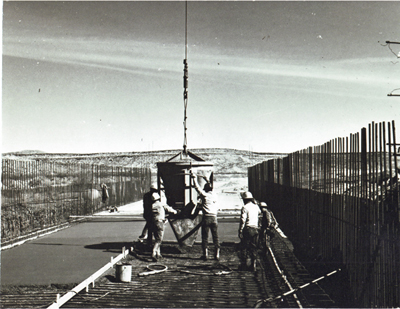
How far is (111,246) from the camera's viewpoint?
12875mm

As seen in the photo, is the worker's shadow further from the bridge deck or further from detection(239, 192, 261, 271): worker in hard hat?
detection(239, 192, 261, 271): worker in hard hat

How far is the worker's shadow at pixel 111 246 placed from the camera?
12.2 m

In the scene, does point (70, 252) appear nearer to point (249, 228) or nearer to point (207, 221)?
point (207, 221)

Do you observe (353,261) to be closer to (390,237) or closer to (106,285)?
(390,237)

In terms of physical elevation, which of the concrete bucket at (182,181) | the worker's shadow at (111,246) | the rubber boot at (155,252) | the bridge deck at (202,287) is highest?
the concrete bucket at (182,181)

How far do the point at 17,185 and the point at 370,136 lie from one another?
→ 11.2 m

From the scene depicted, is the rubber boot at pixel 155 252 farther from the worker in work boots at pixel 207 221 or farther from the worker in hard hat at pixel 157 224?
the worker in work boots at pixel 207 221

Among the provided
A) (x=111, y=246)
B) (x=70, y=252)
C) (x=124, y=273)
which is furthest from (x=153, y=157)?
(x=124, y=273)

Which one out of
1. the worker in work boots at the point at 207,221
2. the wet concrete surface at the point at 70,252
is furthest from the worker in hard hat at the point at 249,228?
the wet concrete surface at the point at 70,252

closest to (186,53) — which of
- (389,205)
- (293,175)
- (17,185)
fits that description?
(293,175)

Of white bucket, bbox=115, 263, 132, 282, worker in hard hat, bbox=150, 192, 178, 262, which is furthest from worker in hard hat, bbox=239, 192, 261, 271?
white bucket, bbox=115, 263, 132, 282

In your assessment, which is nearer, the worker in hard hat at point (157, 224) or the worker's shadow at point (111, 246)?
the worker in hard hat at point (157, 224)

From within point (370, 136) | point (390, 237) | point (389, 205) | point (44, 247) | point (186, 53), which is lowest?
point (44, 247)

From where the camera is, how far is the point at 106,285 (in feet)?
27.3
